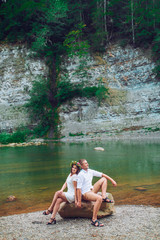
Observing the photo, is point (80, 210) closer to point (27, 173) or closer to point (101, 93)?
point (27, 173)

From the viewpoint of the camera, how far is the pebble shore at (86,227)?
4035mm

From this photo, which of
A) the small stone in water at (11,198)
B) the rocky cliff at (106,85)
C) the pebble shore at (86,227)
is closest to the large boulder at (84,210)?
the pebble shore at (86,227)

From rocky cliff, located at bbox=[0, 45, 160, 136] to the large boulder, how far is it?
24.4 meters

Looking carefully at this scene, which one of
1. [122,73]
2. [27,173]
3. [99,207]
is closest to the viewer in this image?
[99,207]

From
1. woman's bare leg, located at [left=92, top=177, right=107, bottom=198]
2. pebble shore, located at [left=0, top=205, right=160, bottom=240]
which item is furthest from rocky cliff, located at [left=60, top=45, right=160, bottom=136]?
pebble shore, located at [left=0, top=205, right=160, bottom=240]

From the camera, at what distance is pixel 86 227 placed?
457cm

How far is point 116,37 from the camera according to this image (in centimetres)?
3659

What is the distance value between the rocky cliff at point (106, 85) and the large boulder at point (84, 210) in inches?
961

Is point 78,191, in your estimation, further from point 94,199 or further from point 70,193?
point 94,199

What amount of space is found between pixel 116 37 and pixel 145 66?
709 centimetres

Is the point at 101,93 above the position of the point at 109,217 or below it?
above

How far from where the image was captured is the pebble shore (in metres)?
4.04

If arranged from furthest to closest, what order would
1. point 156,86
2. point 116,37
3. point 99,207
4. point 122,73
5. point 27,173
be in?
1. point 116,37
2. point 122,73
3. point 156,86
4. point 27,173
5. point 99,207

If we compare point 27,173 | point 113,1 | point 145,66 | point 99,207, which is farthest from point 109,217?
point 113,1
